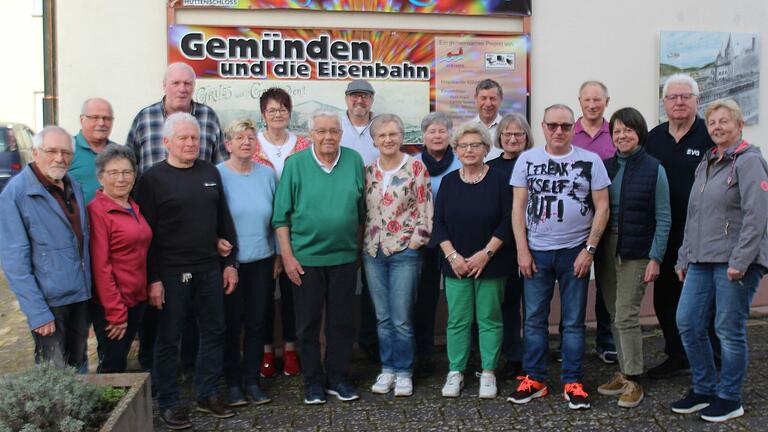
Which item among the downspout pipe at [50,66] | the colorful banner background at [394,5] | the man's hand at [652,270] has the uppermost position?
the colorful banner background at [394,5]

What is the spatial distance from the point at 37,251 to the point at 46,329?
40 cm

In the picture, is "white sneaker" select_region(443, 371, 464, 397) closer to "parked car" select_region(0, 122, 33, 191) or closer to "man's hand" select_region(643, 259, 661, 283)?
"man's hand" select_region(643, 259, 661, 283)

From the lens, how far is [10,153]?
12.8m

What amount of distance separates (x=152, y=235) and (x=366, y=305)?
1952 mm

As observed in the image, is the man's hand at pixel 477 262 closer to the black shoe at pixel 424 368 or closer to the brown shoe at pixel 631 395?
the black shoe at pixel 424 368

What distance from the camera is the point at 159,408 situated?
173 inches

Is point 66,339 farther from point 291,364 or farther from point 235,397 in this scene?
point 291,364

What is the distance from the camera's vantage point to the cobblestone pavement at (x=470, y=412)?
425cm

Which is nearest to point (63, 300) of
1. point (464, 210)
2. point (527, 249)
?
point (464, 210)

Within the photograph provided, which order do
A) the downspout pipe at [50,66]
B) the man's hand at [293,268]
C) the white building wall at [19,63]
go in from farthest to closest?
the white building wall at [19,63] → the downspout pipe at [50,66] → the man's hand at [293,268]

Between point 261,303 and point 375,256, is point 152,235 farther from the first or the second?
point 375,256

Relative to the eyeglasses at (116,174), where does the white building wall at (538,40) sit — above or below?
above

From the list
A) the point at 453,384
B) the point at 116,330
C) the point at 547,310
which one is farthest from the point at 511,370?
the point at 116,330

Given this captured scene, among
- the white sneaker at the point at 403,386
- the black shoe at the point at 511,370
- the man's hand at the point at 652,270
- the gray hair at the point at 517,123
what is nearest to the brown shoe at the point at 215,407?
the white sneaker at the point at 403,386
